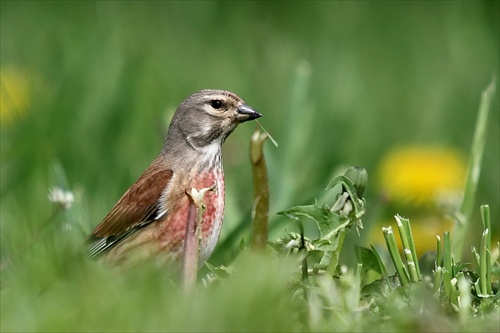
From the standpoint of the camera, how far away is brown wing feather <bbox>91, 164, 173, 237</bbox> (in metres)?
4.50

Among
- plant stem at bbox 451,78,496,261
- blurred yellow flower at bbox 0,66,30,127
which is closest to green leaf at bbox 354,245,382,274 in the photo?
plant stem at bbox 451,78,496,261

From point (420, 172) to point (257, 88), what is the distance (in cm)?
120

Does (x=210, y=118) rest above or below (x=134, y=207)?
above

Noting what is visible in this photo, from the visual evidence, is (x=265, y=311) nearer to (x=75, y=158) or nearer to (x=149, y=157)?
(x=75, y=158)

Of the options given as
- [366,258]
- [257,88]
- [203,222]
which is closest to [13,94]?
[257,88]

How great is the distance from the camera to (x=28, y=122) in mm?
5316

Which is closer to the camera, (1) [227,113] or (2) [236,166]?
(1) [227,113]

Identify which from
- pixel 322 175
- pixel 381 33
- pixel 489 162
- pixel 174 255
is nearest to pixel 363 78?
pixel 381 33

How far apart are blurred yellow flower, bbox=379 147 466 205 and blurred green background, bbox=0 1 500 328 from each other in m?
0.02

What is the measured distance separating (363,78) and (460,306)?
192 inches

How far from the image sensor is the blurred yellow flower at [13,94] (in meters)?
5.51

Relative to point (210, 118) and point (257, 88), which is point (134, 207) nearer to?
point (210, 118)

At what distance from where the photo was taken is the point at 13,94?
→ 6449 millimetres

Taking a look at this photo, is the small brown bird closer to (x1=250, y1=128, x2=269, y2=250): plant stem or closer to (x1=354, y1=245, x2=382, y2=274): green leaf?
(x1=354, y1=245, x2=382, y2=274): green leaf
